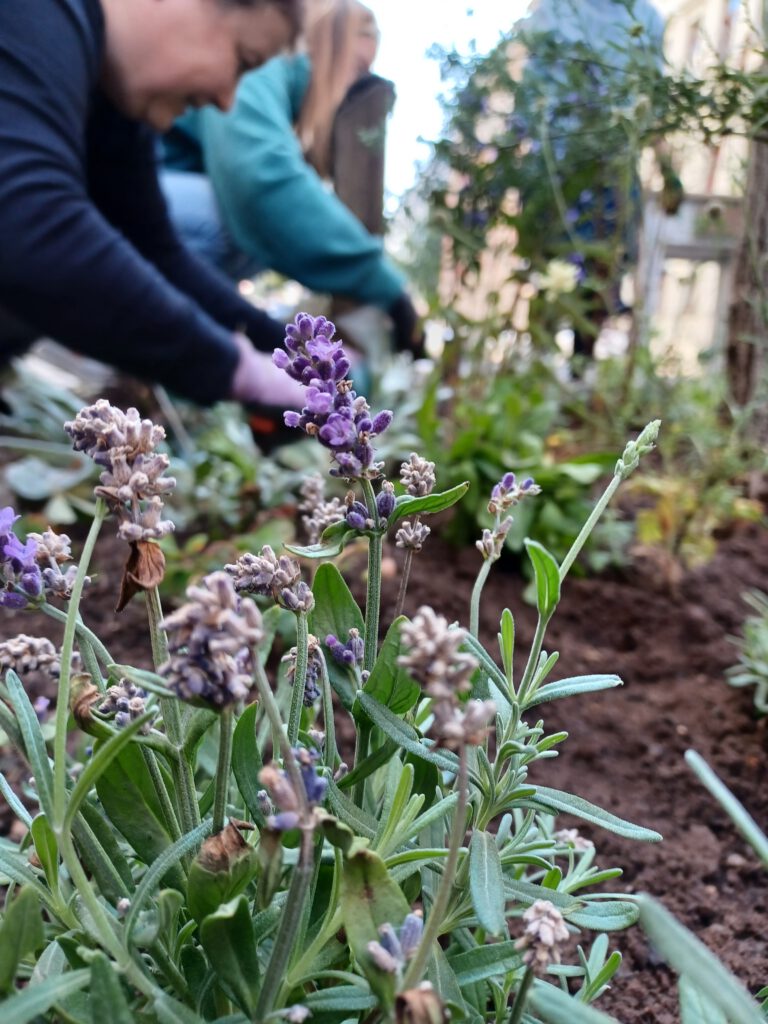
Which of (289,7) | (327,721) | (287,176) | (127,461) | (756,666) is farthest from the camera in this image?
(287,176)

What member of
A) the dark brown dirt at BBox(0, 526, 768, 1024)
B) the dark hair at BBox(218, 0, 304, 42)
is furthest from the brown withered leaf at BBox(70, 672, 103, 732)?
the dark hair at BBox(218, 0, 304, 42)

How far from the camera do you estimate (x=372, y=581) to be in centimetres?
47

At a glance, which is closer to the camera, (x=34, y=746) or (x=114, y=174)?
(x=34, y=746)

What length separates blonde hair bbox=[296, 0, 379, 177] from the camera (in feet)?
6.48

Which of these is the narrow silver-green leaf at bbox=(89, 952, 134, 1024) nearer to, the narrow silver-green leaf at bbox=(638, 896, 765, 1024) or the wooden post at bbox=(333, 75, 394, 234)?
the narrow silver-green leaf at bbox=(638, 896, 765, 1024)

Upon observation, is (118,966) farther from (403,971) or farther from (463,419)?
(463,419)

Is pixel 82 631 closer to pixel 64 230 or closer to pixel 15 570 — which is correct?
pixel 15 570

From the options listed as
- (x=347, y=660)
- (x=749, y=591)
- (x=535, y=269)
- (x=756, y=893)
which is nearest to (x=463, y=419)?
(x=535, y=269)

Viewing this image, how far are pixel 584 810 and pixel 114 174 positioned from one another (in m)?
1.61

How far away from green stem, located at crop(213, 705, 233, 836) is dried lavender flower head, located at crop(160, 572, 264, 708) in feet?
0.07

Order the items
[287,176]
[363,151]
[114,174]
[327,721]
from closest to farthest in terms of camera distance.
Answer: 1. [327,721]
2. [114,174]
3. [287,176]
4. [363,151]

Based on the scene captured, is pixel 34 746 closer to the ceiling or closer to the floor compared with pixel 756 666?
closer to the ceiling

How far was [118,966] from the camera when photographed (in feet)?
1.24

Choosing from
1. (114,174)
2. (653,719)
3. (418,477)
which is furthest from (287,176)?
(418,477)
